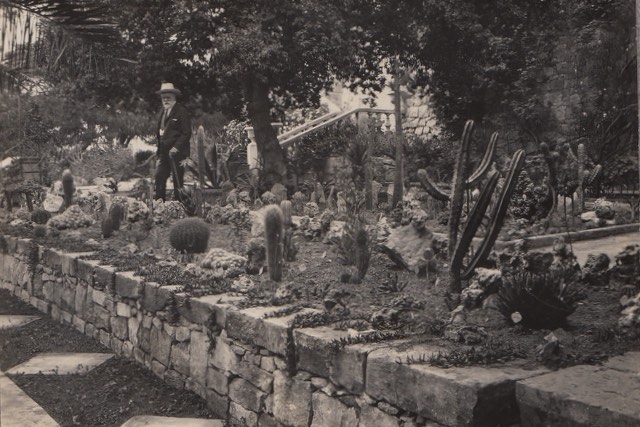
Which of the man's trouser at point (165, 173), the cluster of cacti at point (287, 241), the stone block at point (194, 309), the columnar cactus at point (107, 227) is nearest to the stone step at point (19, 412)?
the stone block at point (194, 309)

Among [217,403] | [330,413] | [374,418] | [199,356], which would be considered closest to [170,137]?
[199,356]

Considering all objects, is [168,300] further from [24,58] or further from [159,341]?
[24,58]

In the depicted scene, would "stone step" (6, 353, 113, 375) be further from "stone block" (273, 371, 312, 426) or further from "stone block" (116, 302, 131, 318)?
"stone block" (273, 371, 312, 426)

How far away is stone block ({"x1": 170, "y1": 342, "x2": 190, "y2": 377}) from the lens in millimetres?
4312

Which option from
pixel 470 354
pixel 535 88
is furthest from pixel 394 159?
pixel 470 354

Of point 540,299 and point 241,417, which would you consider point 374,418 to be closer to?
point 540,299

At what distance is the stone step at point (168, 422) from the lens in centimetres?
381

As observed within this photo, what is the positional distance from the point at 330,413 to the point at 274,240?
1616 mm

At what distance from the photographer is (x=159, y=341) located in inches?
183

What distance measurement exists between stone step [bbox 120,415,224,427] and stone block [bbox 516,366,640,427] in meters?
2.14

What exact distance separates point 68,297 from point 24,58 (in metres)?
2.61

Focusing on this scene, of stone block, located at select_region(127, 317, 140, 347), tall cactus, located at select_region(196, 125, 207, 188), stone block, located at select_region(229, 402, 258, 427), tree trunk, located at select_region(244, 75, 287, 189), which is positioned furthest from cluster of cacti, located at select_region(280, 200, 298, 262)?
tall cactus, located at select_region(196, 125, 207, 188)

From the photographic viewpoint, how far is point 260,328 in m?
3.51

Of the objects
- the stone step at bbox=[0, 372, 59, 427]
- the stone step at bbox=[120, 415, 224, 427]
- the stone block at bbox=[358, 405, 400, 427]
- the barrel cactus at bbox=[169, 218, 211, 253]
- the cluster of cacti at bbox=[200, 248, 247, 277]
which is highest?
the barrel cactus at bbox=[169, 218, 211, 253]
